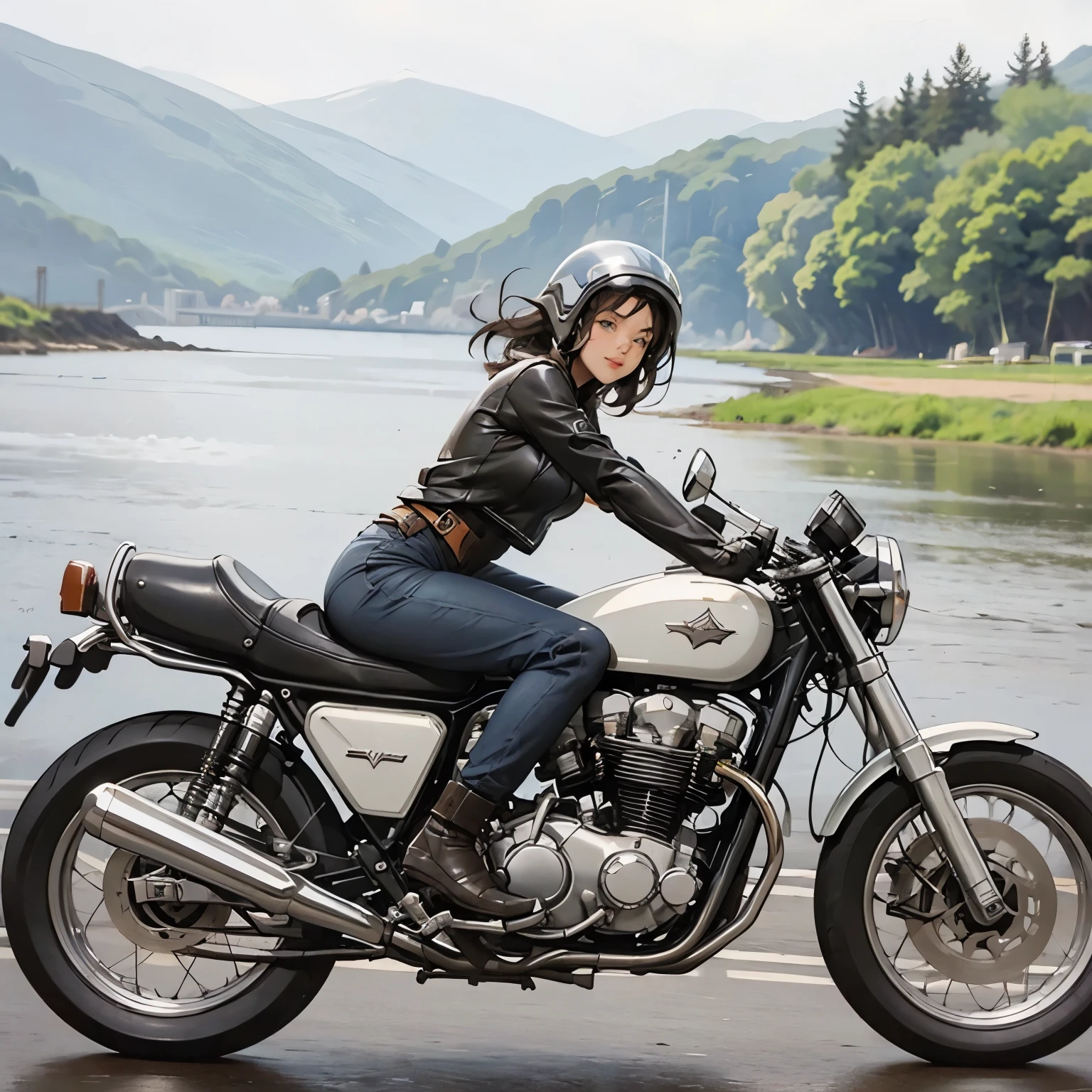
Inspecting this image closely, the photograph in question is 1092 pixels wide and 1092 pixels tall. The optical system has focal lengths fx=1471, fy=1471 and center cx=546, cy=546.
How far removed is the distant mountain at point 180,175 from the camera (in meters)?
6.64

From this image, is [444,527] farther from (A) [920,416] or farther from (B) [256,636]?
(A) [920,416]

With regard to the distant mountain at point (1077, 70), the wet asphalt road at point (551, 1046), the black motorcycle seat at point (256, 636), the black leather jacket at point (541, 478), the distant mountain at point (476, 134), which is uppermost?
the distant mountain at point (1077, 70)

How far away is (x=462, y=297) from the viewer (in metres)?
6.93

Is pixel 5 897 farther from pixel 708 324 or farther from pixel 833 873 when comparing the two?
pixel 708 324

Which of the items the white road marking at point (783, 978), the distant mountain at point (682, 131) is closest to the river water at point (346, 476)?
the distant mountain at point (682, 131)

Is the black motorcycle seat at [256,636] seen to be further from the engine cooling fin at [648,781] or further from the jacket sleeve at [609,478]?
the jacket sleeve at [609,478]

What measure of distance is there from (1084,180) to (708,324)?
1.82 meters

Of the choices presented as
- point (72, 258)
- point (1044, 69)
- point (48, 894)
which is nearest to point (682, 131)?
point (1044, 69)

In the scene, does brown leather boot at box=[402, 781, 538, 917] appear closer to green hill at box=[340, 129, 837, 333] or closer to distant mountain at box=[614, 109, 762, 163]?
green hill at box=[340, 129, 837, 333]

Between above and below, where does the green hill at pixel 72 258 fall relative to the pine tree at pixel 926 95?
below

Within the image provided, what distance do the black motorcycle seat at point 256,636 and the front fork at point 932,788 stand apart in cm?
77

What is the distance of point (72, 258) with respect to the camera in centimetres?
683

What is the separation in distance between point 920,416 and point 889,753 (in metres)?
4.38

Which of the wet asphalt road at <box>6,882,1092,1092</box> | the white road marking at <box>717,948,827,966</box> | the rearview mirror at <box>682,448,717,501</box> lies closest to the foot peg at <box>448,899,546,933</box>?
the wet asphalt road at <box>6,882,1092,1092</box>
